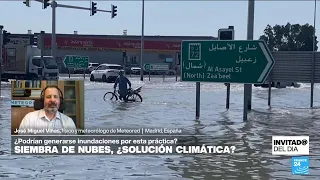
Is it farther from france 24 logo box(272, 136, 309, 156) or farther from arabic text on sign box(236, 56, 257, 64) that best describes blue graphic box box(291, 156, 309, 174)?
arabic text on sign box(236, 56, 257, 64)

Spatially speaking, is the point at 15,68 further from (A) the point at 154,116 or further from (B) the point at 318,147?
(B) the point at 318,147

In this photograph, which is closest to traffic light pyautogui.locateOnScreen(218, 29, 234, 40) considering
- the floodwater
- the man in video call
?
the floodwater

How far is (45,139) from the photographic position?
1026cm

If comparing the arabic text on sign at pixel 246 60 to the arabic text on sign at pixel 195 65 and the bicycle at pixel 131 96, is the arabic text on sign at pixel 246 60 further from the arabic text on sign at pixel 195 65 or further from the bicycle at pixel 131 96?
the bicycle at pixel 131 96

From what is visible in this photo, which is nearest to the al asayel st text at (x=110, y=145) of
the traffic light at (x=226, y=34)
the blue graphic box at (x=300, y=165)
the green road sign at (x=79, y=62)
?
the blue graphic box at (x=300, y=165)

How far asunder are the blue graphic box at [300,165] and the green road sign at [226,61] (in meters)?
7.55

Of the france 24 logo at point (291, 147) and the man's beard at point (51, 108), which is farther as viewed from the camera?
the france 24 logo at point (291, 147)

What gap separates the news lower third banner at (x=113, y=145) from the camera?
1058 centimetres

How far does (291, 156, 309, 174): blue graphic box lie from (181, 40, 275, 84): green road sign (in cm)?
755

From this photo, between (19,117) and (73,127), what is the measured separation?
3.07 feet

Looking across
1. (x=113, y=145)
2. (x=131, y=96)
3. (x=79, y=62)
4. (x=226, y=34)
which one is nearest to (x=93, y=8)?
(x=131, y=96)

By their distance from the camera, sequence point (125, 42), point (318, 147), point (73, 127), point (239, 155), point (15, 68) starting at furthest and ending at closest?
point (125, 42) → point (15, 68) → point (318, 147) → point (239, 155) → point (73, 127)

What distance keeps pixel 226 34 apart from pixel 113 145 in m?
8.48

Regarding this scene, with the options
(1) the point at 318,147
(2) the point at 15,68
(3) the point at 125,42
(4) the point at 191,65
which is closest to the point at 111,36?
(3) the point at 125,42
